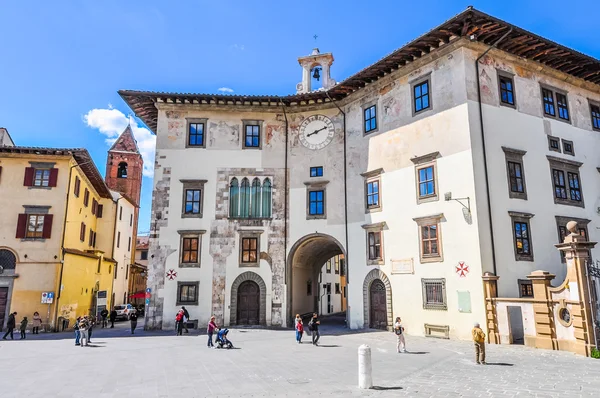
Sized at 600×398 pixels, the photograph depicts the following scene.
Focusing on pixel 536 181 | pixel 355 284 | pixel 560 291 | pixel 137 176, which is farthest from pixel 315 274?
pixel 137 176

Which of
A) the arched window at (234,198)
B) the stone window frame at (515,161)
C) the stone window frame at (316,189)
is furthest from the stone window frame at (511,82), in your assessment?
the arched window at (234,198)

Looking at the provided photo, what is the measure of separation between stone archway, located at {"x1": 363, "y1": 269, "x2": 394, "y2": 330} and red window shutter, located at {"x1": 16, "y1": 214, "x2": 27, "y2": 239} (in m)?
20.6

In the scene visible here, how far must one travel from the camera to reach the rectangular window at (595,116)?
23.4m

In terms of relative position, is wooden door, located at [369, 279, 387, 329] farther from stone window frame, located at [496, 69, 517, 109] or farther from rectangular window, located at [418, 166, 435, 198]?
stone window frame, located at [496, 69, 517, 109]

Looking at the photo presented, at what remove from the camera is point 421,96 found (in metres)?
21.3

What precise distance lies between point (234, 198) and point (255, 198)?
1.27m

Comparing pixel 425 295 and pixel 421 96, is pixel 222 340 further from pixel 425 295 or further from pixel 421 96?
pixel 421 96

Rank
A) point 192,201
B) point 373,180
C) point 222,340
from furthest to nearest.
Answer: point 192,201 < point 373,180 < point 222,340

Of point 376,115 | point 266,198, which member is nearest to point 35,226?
point 266,198

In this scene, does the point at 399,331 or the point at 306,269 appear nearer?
the point at 399,331

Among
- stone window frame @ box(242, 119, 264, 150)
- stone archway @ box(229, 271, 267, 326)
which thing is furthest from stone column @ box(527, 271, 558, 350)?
stone window frame @ box(242, 119, 264, 150)

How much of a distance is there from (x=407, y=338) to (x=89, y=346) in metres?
14.1

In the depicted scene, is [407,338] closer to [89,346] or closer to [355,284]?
[355,284]

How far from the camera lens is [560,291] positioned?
14602 millimetres
